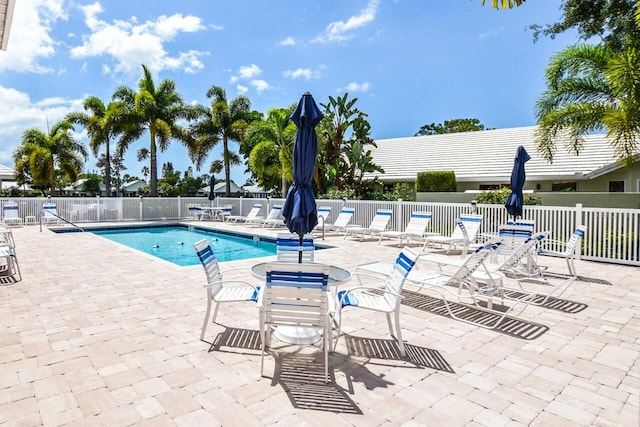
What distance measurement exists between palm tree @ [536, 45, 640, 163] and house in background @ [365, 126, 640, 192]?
4.63 m

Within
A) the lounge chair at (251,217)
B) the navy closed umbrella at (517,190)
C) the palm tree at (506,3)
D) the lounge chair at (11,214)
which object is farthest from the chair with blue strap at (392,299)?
the lounge chair at (11,214)

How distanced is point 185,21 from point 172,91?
9.28 metres

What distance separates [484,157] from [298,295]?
19752 millimetres

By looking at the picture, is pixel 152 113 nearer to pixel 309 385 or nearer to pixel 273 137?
pixel 273 137

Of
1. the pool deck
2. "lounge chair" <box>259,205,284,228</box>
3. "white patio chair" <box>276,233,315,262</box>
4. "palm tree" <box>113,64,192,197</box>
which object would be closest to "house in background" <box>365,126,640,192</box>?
"lounge chair" <box>259,205,284,228</box>

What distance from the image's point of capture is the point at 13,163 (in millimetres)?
27062

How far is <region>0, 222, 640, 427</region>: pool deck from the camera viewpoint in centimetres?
282

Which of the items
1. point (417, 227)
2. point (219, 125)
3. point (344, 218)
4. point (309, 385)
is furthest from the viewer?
point (219, 125)

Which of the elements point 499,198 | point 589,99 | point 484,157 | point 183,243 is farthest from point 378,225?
point 484,157

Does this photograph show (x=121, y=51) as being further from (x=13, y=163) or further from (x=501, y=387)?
(x=501, y=387)

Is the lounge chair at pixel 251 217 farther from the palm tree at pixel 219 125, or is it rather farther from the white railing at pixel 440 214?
the palm tree at pixel 219 125

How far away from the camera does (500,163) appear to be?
19.4m

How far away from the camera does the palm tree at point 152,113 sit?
2423 centimetres

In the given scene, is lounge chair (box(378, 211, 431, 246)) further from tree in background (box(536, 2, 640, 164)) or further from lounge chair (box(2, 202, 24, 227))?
lounge chair (box(2, 202, 24, 227))
